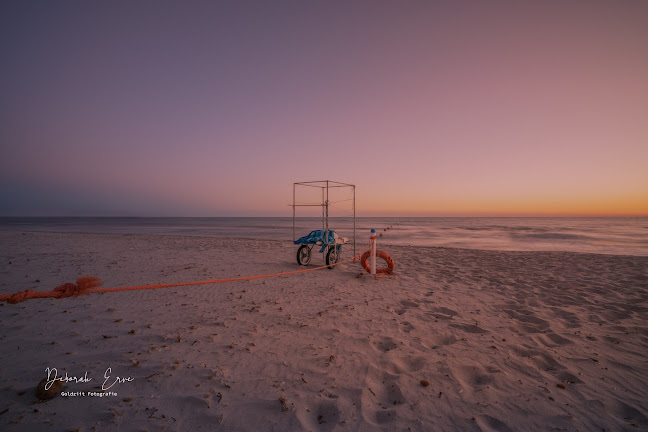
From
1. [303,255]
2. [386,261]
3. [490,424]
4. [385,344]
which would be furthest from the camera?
[303,255]

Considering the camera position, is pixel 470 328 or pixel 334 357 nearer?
pixel 334 357

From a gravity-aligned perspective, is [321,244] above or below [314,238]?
below

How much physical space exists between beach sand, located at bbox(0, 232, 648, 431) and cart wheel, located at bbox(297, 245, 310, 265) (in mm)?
2866

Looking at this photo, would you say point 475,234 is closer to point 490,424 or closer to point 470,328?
point 470,328

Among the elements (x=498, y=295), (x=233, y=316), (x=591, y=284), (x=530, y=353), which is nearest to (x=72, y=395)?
(x=233, y=316)

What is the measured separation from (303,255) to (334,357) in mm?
7005

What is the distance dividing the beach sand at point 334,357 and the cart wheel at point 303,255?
287 centimetres

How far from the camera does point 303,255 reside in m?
10.7

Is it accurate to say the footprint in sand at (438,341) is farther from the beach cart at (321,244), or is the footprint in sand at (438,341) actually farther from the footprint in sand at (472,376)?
the beach cart at (321,244)

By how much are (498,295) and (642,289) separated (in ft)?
12.6

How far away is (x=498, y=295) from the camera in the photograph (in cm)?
671

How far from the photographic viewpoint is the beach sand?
265 cm

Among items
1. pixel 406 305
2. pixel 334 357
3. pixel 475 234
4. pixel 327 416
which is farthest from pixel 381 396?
pixel 475 234

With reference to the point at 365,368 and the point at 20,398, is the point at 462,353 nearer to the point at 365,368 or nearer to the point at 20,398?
the point at 365,368
